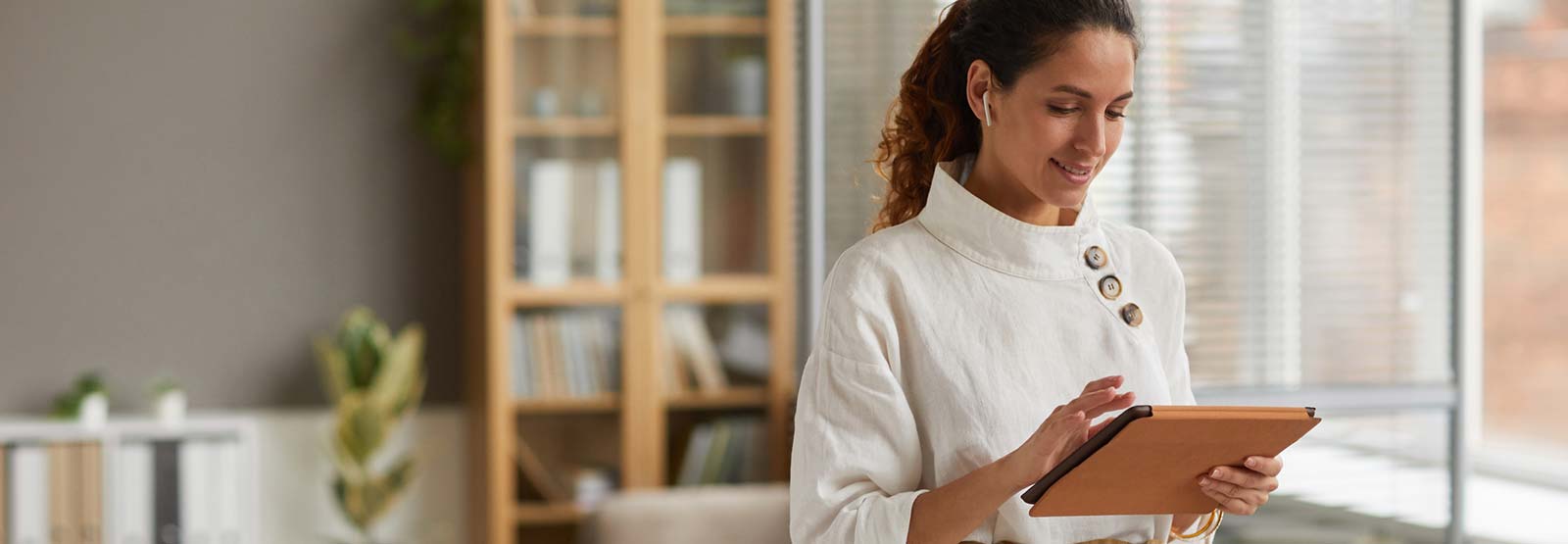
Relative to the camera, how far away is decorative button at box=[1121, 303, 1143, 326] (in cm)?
121

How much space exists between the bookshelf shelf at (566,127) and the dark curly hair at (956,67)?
218cm

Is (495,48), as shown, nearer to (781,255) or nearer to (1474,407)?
(781,255)

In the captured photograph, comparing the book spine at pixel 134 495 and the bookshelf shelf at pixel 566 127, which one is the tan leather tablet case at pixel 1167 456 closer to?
the bookshelf shelf at pixel 566 127

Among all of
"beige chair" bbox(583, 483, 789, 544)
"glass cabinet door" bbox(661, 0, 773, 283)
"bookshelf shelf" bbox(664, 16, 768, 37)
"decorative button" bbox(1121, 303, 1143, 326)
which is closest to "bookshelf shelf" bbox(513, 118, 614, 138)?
"glass cabinet door" bbox(661, 0, 773, 283)

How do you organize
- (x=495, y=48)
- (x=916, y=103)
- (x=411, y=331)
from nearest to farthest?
(x=916, y=103)
(x=495, y=48)
(x=411, y=331)

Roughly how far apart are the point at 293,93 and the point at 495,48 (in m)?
0.74

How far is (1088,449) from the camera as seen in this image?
102 cm

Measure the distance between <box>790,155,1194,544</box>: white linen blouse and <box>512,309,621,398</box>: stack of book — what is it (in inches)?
92.7

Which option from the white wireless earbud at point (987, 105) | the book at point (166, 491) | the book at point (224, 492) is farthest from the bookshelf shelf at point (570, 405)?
the white wireless earbud at point (987, 105)

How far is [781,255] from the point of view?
3.52m

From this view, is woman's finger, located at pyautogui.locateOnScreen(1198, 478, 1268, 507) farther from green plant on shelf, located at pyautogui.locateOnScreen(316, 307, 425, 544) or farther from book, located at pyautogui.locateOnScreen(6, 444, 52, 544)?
book, located at pyautogui.locateOnScreen(6, 444, 52, 544)

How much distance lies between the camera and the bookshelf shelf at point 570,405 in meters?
3.49

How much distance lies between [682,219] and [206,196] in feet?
4.30

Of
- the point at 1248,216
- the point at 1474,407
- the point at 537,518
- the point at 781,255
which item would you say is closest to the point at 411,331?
the point at 537,518
